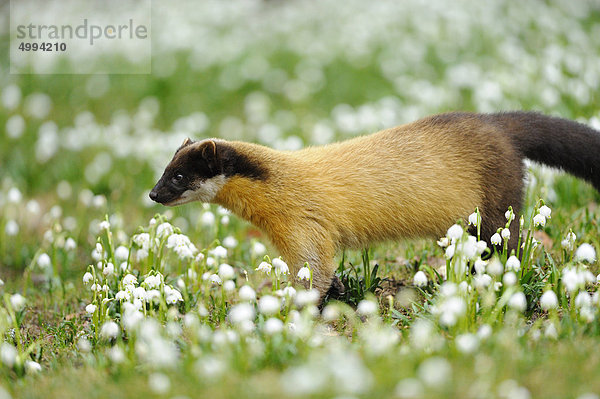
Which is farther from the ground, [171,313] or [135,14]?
[135,14]

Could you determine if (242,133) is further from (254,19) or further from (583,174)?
(254,19)

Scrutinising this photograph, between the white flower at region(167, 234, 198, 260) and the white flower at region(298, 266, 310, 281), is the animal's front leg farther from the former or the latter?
the white flower at region(167, 234, 198, 260)

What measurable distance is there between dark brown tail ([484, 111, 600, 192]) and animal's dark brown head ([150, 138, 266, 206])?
213 centimetres

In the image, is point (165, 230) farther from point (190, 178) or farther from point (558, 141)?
point (558, 141)

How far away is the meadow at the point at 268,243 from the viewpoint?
3613 mm

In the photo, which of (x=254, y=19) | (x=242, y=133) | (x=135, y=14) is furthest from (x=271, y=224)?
(x=254, y=19)

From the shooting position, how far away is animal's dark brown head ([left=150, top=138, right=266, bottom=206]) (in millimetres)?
5402

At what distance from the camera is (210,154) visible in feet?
17.6

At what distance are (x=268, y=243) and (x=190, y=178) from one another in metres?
0.85

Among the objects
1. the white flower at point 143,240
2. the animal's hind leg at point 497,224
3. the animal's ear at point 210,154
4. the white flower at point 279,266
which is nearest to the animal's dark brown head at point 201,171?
the animal's ear at point 210,154

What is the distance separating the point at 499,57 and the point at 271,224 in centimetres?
798

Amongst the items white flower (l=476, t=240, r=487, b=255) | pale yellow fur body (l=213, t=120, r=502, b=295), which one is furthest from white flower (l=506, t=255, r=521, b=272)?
pale yellow fur body (l=213, t=120, r=502, b=295)

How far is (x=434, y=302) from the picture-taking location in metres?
4.59

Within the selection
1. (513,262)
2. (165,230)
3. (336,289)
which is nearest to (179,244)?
(165,230)
